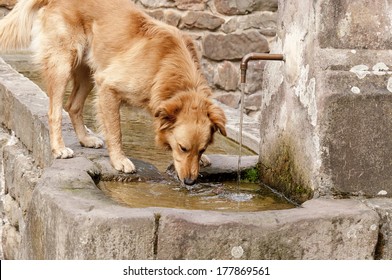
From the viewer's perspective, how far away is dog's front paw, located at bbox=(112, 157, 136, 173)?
5.24m

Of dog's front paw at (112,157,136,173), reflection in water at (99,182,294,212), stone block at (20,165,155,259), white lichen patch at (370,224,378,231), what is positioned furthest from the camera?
dog's front paw at (112,157,136,173)

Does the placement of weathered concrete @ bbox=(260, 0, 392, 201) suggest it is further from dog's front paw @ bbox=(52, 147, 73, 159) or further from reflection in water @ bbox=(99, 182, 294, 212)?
dog's front paw @ bbox=(52, 147, 73, 159)

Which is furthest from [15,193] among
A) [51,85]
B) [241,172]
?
[241,172]

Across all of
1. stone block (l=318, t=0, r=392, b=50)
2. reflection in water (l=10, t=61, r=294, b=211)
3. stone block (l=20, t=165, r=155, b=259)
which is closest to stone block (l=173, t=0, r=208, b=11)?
reflection in water (l=10, t=61, r=294, b=211)

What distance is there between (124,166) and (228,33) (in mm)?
4019

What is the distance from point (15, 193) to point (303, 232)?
3128 mm

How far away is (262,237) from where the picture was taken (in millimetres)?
3912

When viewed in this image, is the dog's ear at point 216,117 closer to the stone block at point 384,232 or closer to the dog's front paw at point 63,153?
the dog's front paw at point 63,153

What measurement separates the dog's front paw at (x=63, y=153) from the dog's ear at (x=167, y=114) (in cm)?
65

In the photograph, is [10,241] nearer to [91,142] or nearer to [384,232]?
[91,142]

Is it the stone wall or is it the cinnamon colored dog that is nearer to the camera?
the cinnamon colored dog

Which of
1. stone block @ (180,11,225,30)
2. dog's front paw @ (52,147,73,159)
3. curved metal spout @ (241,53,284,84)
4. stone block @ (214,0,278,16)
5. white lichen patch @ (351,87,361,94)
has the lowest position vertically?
dog's front paw @ (52,147,73,159)

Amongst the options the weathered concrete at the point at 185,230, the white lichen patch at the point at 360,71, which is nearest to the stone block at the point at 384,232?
the weathered concrete at the point at 185,230
